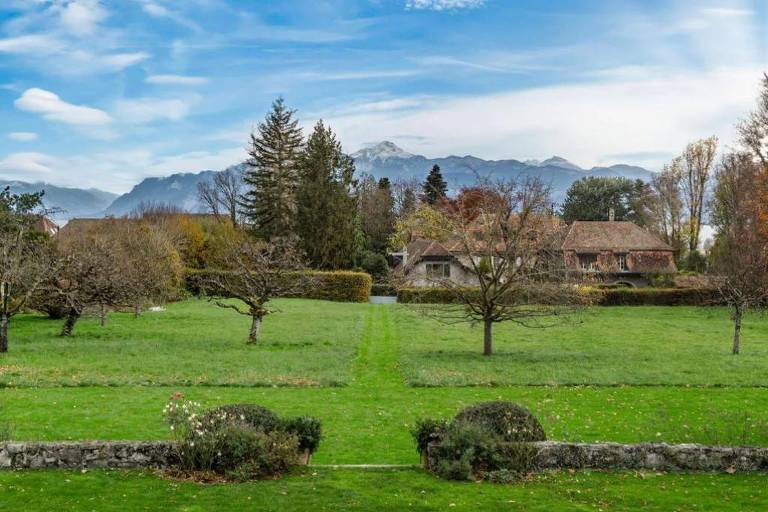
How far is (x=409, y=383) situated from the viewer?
21172mm

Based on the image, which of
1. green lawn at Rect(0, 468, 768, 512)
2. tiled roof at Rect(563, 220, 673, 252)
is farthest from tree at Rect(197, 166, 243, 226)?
green lawn at Rect(0, 468, 768, 512)

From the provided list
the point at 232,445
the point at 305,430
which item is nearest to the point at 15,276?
the point at 305,430

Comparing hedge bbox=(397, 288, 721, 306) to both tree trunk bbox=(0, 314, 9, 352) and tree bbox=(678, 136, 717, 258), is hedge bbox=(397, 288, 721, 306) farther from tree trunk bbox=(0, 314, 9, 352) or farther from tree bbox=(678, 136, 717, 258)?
tree trunk bbox=(0, 314, 9, 352)

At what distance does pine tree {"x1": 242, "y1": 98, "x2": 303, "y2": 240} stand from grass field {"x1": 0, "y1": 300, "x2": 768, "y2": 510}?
101 feet

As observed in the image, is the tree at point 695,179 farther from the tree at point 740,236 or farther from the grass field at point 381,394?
the grass field at point 381,394

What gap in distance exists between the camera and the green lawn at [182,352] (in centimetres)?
2120

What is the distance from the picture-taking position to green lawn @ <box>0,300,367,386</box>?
2120 centimetres

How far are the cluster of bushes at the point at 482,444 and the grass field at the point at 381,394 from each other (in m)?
0.38

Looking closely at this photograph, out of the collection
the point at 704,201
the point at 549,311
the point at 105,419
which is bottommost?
the point at 105,419

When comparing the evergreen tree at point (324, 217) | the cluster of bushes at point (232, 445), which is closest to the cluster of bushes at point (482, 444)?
the cluster of bushes at point (232, 445)

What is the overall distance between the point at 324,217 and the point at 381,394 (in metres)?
44.2

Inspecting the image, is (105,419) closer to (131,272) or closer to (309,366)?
(309,366)

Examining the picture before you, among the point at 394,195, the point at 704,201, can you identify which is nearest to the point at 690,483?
the point at 704,201

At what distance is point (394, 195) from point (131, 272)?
6924cm
